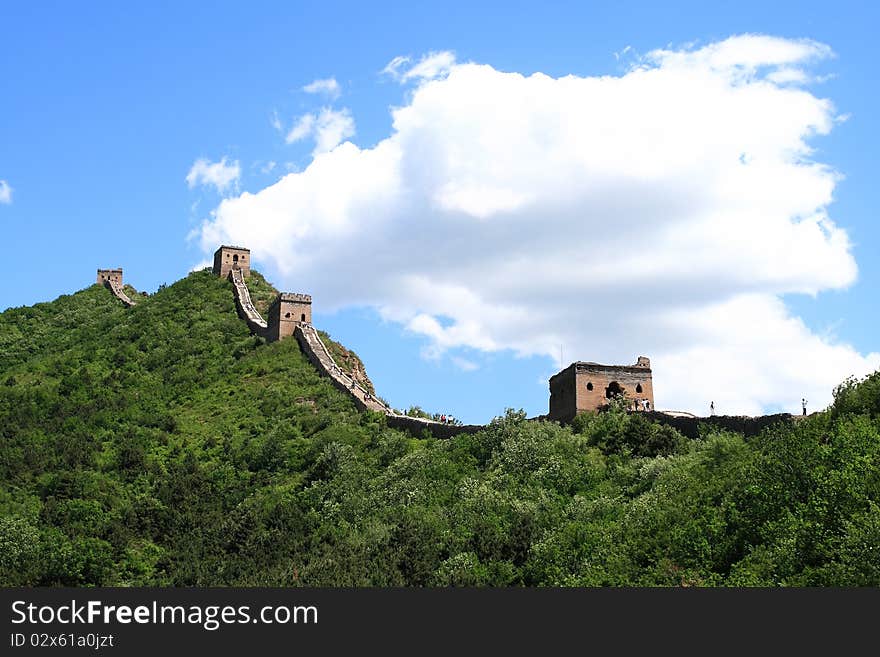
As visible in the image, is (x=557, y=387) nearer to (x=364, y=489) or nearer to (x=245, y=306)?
(x=364, y=489)

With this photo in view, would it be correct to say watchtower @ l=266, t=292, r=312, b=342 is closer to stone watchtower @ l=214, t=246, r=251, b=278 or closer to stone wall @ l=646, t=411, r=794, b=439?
stone watchtower @ l=214, t=246, r=251, b=278

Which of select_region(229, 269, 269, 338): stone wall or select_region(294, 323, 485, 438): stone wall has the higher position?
select_region(229, 269, 269, 338): stone wall

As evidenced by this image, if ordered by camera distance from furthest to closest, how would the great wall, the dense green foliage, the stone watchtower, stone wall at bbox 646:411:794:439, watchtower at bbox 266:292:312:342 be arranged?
1. the stone watchtower
2. watchtower at bbox 266:292:312:342
3. the great wall
4. stone wall at bbox 646:411:794:439
5. the dense green foliage

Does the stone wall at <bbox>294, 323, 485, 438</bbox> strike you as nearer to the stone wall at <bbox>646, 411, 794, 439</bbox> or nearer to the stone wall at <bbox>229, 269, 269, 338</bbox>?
the stone wall at <bbox>229, 269, 269, 338</bbox>

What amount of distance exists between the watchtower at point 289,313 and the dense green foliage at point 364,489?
148 cm

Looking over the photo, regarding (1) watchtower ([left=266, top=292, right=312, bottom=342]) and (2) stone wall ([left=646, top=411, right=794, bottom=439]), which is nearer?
(2) stone wall ([left=646, top=411, right=794, bottom=439])

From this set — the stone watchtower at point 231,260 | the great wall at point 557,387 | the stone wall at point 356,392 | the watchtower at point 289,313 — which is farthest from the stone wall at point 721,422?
the stone watchtower at point 231,260

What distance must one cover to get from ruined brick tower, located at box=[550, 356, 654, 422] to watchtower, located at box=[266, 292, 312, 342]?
898 inches

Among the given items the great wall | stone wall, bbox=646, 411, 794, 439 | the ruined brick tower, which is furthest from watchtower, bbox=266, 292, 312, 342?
stone wall, bbox=646, 411, 794, 439

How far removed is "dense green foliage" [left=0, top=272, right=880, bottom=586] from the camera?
27.3 meters

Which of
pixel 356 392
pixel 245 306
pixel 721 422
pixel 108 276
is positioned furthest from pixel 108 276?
pixel 721 422

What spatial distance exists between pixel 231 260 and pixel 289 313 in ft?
59.8

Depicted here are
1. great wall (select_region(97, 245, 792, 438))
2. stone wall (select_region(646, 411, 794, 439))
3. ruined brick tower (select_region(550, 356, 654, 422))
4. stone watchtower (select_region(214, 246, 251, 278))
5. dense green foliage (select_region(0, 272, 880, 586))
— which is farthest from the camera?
stone watchtower (select_region(214, 246, 251, 278))

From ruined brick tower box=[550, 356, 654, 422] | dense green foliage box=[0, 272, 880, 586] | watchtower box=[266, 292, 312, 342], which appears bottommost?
dense green foliage box=[0, 272, 880, 586]
